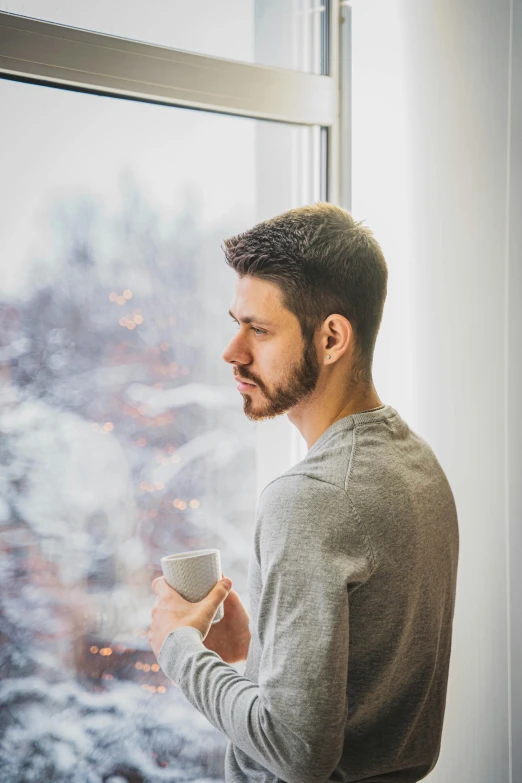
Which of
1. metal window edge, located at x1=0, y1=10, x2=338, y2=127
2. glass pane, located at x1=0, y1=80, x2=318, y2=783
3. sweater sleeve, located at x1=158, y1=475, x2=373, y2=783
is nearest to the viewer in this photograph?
sweater sleeve, located at x1=158, y1=475, x2=373, y2=783

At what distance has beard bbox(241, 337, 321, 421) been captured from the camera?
1.00 meters

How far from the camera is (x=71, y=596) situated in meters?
1.40

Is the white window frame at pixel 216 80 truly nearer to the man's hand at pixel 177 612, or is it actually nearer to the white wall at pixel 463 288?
the white wall at pixel 463 288

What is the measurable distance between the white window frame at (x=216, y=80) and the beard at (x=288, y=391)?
627 mm

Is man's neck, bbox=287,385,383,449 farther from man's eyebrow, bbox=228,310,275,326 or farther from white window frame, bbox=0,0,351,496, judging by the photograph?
white window frame, bbox=0,0,351,496

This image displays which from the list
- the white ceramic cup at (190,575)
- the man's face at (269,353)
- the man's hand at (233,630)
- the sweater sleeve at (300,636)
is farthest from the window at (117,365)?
the sweater sleeve at (300,636)

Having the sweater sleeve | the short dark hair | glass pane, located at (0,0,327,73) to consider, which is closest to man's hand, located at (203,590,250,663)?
the sweater sleeve

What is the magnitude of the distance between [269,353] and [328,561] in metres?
0.34

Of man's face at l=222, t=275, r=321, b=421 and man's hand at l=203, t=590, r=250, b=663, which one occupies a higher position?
man's face at l=222, t=275, r=321, b=421

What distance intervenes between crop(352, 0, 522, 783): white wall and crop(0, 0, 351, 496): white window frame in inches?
2.2

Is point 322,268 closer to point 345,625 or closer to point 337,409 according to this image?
point 337,409

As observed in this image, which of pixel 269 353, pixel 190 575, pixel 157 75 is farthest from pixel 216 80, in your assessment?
pixel 190 575

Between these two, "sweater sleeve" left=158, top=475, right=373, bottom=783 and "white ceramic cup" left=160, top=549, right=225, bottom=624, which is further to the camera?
"white ceramic cup" left=160, top=549, right=225, bottom=624

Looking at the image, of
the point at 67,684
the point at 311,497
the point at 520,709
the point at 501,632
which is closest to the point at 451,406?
the point at 501,632
